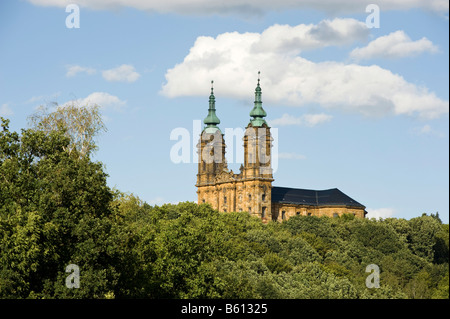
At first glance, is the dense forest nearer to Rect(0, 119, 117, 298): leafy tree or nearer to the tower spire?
Rect(0, 119, 117, 298): leafy tree

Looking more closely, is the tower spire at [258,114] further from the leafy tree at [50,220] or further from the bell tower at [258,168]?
the leafy tree at [50,220]

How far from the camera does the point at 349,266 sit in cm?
12169

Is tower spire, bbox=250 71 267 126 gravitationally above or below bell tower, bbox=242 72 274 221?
above

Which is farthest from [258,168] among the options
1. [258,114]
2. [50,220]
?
[50,220]

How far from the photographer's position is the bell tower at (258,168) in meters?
196

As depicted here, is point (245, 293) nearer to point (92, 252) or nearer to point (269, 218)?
point (92, 252)

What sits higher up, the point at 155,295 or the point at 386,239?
the point at 386,239

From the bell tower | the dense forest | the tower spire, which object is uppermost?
the tower spire

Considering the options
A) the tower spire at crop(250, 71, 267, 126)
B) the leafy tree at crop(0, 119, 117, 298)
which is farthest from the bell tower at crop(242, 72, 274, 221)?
the leafy tree at crop(0, 119, 117, 298)

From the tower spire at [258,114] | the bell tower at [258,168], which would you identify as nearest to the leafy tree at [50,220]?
the bell tower at [258,168]

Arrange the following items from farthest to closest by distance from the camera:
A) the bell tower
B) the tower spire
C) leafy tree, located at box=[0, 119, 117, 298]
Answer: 1. the tower spire
2. the bell tower
3. leafy tree, located at box=[0, 119, 117, 298]

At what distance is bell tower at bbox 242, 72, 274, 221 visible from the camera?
19562 centimetres
